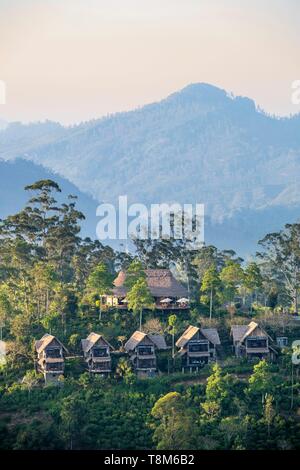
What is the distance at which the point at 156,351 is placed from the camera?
205 feet

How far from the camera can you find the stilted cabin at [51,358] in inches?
2330

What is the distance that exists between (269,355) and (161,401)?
494 inches

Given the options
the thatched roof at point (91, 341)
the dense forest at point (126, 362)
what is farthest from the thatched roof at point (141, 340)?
the thatched roof at point (91, 341)

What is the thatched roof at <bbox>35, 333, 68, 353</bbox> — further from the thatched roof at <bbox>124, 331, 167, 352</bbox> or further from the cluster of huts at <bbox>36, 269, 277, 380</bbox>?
the thatched roof at <bbox>124, 331, 167, 352</bbox>

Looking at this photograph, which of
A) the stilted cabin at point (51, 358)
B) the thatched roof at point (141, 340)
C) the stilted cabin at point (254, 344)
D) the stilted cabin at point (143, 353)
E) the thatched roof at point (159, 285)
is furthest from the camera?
the thatched roof at point (159, 285)

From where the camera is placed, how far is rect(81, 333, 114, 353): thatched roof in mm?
60750

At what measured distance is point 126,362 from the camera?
59.9 metres

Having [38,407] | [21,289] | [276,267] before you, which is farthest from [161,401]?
[276,267]

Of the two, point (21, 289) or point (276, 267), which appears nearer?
point (21, 289)

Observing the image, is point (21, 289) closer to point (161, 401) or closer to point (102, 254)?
point (102, 254)

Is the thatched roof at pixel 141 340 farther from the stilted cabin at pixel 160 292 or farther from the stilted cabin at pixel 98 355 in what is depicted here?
the stilted cabin at pixel 160 292

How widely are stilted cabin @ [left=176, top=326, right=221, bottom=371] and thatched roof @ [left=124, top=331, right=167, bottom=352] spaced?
1063 millimetres

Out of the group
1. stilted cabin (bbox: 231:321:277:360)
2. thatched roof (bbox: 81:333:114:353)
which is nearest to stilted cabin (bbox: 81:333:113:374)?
thatched roof (bbox: 81:333:114:353)
